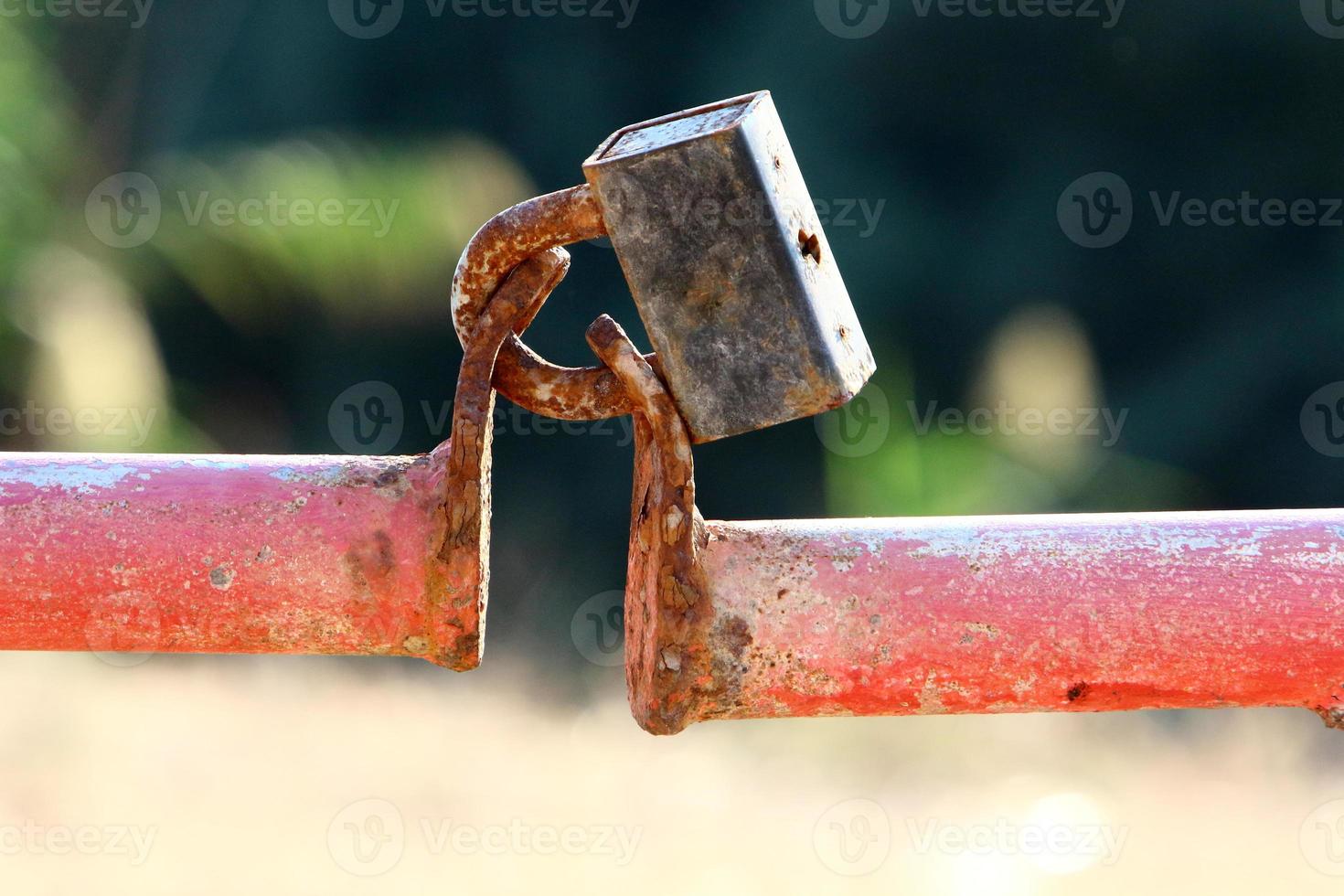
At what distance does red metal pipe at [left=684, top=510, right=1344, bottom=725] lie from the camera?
26.0 inches

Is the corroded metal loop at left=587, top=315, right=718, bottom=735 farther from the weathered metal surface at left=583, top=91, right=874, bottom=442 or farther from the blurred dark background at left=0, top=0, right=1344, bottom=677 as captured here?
the blurred dark background at left=0, top=0, right=1344, bottom=677

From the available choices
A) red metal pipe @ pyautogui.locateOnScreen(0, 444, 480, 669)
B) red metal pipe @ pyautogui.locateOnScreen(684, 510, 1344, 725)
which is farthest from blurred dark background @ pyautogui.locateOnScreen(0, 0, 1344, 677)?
red metal pipe @ pyautogui.locateOnScreen(0, 444, 480, 669)

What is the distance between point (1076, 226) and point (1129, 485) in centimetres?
79

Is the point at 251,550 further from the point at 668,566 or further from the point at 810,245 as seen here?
the point at 810,245

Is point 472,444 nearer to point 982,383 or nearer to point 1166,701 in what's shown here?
point 1166,701

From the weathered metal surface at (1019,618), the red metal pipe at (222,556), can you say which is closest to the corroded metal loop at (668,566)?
the weathered metal surface at (1019,618)

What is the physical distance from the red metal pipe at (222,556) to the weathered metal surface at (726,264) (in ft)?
0.56

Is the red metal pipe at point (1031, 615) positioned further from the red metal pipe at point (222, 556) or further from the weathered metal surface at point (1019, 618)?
the red metal pipe at point (222, 556)

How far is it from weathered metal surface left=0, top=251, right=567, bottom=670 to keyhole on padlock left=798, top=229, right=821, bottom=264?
20cm

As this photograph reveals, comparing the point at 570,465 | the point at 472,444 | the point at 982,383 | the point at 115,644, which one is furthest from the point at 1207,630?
the point at 570,465

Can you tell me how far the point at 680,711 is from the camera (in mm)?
686

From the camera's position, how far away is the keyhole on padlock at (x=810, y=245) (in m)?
0.69

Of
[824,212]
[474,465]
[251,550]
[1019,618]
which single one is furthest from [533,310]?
[824,212]

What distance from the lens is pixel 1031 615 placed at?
0.66 m
